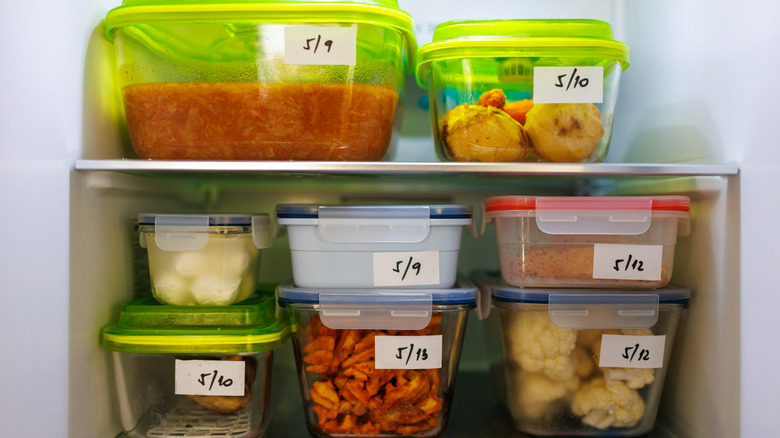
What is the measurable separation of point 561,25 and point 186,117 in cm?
71

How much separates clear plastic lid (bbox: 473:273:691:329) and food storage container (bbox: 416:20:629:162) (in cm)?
25

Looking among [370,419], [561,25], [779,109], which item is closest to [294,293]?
[370,419]

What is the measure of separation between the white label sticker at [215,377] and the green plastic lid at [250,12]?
614 millimetres

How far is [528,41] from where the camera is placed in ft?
3.20

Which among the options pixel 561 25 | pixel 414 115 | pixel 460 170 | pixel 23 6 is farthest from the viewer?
pixel 414 115

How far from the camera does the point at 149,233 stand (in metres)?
1.00

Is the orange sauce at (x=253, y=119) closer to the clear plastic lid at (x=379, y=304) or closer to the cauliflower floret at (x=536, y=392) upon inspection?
the clear plastic lid at (x=379, y=304)

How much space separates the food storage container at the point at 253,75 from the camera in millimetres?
934

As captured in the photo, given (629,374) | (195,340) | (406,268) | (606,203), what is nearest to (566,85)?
(606,203)

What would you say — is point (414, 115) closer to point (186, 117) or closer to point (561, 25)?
point (561, 25)

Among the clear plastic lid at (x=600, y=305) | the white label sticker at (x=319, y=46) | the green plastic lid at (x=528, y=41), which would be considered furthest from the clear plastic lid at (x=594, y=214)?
the white label sticker at (x=319, y=46)

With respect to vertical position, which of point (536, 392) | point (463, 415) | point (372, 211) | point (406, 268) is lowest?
point (463, 415)

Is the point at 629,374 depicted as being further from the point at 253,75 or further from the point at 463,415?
the point at 253,75

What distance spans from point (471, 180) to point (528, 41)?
0.37m
